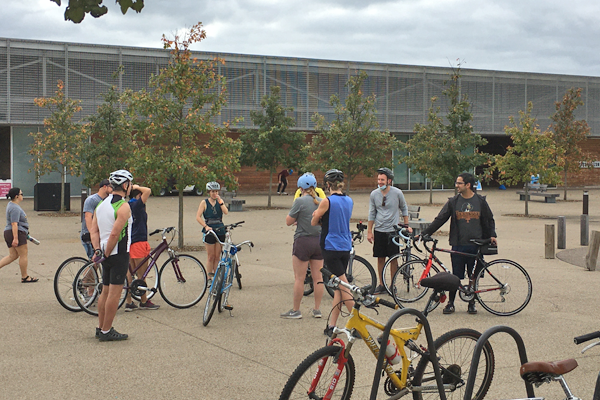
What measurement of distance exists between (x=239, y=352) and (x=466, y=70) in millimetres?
41583

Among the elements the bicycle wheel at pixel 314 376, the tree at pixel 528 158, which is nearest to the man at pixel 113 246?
the bicycle wheel at pixel 314 376

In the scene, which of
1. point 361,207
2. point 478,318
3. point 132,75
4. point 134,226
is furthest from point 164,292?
point 132,75

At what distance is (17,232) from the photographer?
36.0 feet

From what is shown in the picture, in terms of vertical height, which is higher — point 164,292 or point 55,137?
point 55,137

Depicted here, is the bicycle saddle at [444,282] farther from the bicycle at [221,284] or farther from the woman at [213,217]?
the woman at [213,217]

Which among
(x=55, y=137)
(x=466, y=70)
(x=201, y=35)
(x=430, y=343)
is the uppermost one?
(x=466, y=70)

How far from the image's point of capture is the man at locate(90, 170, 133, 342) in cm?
718

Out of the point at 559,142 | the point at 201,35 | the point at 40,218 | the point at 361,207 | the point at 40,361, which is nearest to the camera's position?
the point at 40,361

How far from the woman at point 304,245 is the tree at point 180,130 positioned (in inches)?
284

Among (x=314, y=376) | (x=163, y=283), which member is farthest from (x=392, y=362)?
(x=163, y=283)

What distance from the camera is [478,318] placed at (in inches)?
339

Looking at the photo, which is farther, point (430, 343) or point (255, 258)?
point (255, 258)

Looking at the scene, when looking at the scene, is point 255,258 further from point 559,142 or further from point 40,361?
point 559,142

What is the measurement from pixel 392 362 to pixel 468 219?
4.54m
